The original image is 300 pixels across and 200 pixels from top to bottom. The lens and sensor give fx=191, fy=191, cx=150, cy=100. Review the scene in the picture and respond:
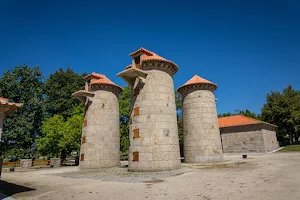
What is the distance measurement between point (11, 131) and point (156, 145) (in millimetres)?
28079

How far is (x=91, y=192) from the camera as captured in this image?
865 cm

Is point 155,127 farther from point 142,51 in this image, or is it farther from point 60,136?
point 60,136

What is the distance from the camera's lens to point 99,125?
21.7 metres

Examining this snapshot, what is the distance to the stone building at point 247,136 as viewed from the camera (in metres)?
33.4

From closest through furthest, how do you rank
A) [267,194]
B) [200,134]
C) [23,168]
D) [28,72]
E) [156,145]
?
[267,194] < [156,145] < [200,134] < [23,168] < [28,72]

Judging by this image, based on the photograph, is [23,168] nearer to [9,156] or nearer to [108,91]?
[9,156]

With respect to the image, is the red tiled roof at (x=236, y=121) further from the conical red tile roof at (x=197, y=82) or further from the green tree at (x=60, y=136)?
the green tree at (x=60, y=136)

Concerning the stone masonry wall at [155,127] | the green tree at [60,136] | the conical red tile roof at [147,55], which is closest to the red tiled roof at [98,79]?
the conical red tile roof at [147,55]

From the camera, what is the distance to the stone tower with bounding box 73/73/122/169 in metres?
21.0

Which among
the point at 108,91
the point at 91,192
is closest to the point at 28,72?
the point at 108,91

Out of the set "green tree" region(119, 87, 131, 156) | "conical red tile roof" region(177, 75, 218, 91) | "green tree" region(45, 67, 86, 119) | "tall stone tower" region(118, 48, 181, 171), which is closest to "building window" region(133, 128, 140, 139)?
"tall stone tower" region(118, 48, 181, 171)

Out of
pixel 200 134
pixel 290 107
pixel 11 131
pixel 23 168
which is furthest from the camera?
pixel 290 107

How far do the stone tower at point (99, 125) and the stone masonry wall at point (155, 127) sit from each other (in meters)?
5.66

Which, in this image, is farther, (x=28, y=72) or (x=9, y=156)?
(x=28, y=72)
